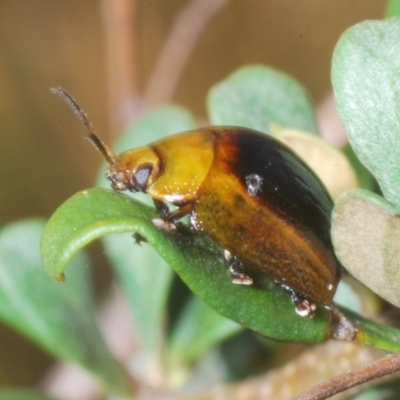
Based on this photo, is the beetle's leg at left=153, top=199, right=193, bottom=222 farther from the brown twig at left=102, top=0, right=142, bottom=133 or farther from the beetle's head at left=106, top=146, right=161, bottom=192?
the brown twig at left=102, top=0, right=142, bottom=133

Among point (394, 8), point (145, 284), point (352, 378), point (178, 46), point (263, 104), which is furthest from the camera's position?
point (178, 46)

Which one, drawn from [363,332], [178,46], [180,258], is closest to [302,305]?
[363,332]

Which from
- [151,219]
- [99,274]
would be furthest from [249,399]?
[99,274]

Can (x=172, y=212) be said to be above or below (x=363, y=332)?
above

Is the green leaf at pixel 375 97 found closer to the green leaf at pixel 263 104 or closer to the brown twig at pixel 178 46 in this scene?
the green leaf at pixel 263 104

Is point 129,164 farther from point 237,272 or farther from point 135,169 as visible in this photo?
point 237,272

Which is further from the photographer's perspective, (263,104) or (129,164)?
(263,104)

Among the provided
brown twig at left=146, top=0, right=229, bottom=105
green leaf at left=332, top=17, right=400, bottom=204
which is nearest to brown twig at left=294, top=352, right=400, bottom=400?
green leaf at left=332, top=17, right=400, bottom=204
